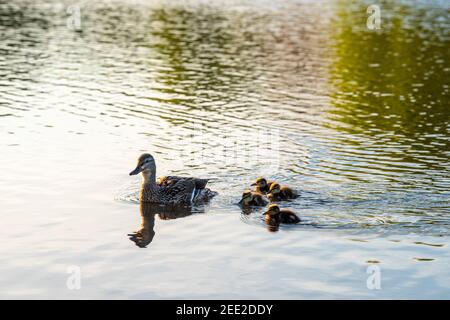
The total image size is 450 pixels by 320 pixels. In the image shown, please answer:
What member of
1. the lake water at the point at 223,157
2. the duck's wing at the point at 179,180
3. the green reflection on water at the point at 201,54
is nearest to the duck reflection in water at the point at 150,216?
the lake water at the point at 223,157

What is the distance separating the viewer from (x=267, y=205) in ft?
54.4

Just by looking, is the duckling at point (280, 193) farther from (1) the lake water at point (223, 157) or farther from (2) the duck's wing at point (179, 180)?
(2) the duck's wing at point (179, 180)

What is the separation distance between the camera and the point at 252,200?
16422 mm

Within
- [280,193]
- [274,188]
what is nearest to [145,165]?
[274,188]

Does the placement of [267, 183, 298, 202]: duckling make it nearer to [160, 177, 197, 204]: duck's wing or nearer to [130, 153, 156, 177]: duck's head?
[160, 177, 197, 204]: duck's wing

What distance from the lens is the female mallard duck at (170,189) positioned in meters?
16.8

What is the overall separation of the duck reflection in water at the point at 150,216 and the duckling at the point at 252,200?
3.49 feet

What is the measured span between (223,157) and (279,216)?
15.7 ft

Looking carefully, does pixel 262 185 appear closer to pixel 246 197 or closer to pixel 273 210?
pixel 246 197

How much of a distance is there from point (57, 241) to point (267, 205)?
448cm

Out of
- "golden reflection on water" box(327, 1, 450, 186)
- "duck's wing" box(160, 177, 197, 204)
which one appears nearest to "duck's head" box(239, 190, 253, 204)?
"duck's wing" box(160, 177, 197, 204)
